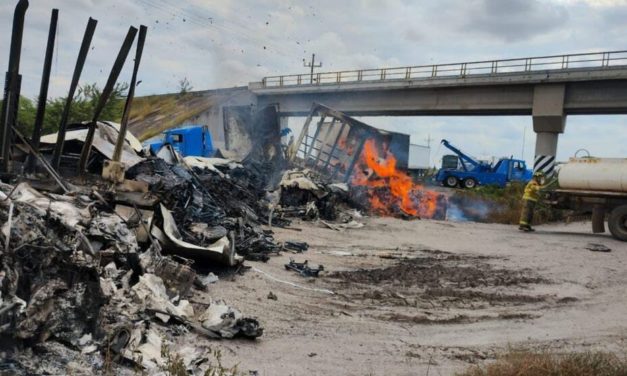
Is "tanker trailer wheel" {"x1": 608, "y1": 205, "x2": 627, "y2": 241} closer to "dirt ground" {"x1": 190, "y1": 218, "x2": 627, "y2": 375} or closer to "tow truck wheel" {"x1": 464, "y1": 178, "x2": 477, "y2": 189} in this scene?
"dirt ground" {"x1": 190, "y1": 218, "x2": 627, "y2": 375}

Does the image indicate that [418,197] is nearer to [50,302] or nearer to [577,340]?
[577,340]

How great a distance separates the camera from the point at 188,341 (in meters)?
5.01

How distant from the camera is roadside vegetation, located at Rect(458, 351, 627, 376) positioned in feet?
13.5

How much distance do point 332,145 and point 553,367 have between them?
51.6ft

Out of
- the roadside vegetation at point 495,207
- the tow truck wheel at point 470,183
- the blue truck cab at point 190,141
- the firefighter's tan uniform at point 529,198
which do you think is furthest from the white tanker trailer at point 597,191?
the tow truck wheel at point 470,183

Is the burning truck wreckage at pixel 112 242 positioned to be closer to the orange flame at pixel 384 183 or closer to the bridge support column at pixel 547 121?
the orange flame at pixel 384 183

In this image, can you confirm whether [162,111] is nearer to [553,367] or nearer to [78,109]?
[78,109]

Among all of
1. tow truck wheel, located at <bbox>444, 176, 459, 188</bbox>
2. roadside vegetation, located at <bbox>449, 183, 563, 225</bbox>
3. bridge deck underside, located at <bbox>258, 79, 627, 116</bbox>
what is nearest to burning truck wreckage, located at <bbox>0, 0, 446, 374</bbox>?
roadside vegetation, located at <bbox>449, 183, 563, 225</bbox>

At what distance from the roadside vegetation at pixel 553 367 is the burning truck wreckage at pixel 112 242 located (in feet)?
8.10

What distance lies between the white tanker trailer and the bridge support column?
1069 centimetres

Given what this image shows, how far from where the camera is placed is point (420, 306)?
713 cm

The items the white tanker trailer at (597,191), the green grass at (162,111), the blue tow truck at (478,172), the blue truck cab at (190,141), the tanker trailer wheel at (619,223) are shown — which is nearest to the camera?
the tanker trailer wheel at (619,223)

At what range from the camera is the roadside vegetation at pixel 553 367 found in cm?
411

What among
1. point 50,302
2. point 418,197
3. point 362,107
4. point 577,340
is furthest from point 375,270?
point 362,107
